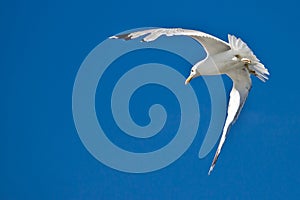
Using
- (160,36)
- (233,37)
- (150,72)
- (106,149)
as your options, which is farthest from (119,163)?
(160,36)

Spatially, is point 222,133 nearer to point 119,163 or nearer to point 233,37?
point 233,37

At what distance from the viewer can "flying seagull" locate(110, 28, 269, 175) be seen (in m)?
5.08

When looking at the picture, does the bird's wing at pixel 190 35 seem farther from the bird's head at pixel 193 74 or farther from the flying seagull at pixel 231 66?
the bird's head at pixel 193 74

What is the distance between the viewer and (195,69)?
5449 mm

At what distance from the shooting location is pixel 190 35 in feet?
15.3

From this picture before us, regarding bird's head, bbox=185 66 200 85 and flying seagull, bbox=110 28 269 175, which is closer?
flying seagull, bbox=110 28 269 175

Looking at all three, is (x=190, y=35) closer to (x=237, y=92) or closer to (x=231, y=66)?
(x=231, y=66)

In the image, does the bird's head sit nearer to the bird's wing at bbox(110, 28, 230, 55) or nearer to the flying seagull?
the flying seagull

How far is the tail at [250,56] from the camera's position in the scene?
5012mm

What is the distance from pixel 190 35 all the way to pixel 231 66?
694 mm

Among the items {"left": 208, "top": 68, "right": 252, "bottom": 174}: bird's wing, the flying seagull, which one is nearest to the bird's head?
the flying seagull

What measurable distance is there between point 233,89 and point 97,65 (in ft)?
3.34

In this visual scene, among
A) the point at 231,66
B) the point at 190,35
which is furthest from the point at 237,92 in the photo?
the point at 190,35

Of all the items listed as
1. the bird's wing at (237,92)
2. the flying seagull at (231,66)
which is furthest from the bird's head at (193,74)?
the bird's wing at (237,92)
